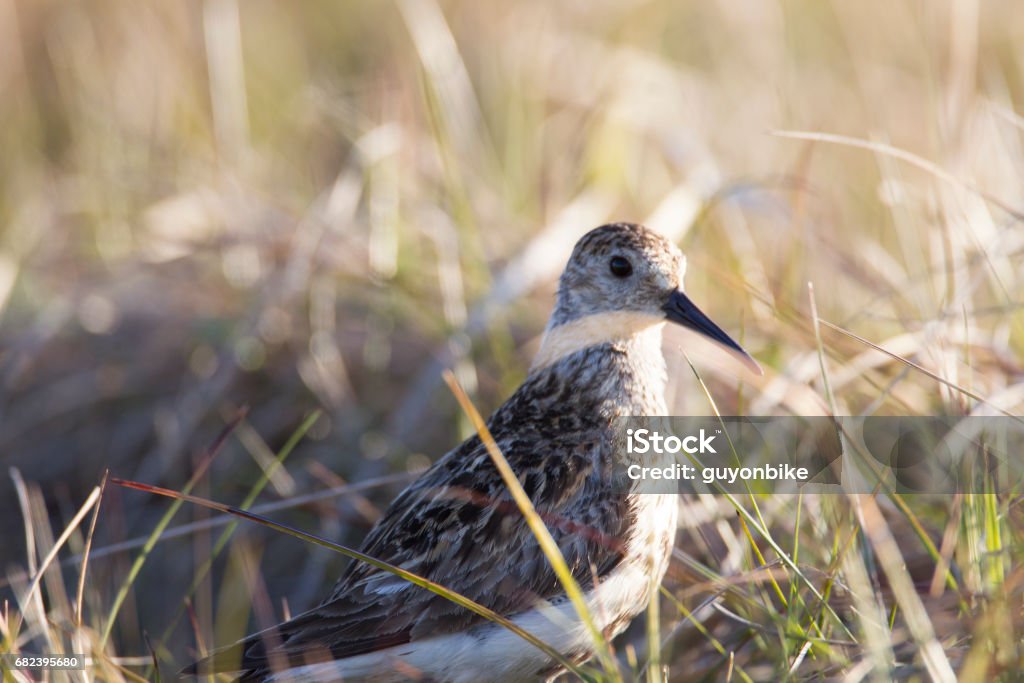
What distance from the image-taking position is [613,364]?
11.0 feet

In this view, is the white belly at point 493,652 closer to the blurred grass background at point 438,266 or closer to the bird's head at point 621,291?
the blurred grass background at point 438,266

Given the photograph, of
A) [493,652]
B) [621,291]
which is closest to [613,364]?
[621,291]

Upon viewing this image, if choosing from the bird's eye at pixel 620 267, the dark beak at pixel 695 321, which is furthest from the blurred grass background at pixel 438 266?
the bird's eye at pixel 620 267

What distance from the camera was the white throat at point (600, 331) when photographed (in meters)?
3.40

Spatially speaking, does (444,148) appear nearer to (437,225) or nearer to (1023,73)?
(437,225)

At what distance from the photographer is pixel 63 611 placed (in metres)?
3.16

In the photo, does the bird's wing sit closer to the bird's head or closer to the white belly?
the white belly

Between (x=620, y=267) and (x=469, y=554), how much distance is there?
1043mm

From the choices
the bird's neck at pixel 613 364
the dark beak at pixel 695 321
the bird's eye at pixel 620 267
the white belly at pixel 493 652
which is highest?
the bird's eye at pixel 620 267

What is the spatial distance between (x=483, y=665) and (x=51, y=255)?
4.03 metres

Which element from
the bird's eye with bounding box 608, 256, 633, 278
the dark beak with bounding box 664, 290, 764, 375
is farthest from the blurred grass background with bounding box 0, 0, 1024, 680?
the bird's eye with bounding box 608, 256, 633, 278

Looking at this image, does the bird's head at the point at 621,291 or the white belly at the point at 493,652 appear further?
the bird's head at the point at 621,291

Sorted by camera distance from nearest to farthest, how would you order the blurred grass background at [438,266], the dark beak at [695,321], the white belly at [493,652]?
the white belly at [493,652] < the dark beak at [695,321] < the blurred grass background at [438,266]

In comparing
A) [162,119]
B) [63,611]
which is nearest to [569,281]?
[63,611]
